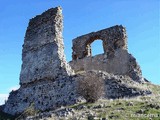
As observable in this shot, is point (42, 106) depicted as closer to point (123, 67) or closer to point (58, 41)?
point (58, 41)

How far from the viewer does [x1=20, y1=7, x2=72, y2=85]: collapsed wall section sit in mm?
18953

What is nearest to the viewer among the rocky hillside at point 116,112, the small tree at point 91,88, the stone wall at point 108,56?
the rocky hillside at point 116,112

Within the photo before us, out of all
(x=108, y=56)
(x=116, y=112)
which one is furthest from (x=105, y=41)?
(x=116, y=112)

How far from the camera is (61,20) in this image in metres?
20.8

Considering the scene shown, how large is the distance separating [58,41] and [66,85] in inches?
133

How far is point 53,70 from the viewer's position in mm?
18844

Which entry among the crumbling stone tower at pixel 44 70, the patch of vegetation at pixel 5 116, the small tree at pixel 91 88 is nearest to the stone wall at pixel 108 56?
the crumbling stone tower at pixel 44 70

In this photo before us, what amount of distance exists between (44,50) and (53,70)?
1.77 m

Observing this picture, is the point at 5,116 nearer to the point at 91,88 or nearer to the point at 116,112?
the point at 91,88

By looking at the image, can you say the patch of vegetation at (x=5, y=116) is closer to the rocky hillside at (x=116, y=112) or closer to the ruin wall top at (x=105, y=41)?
the rocky hillside at (x=116, y=112)

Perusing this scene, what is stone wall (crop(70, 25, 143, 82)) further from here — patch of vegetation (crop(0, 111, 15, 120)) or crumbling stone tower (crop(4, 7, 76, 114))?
patch of vegetation (crop(0, 111, 15, 120))

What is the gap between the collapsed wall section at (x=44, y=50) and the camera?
1895 centimetres

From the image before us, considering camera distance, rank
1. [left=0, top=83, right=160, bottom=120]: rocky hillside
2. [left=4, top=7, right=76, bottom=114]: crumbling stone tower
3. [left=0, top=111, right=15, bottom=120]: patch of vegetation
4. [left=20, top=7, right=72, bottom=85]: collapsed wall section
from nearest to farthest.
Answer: [left=0, top=83, right=160, bottom=120]: rocky hillside < [left=0, top=111, right=15, bottom=120]: patch of vegetation < [left=4, top=7, right=76, bottom=114]: crumbling stone tower < [left=20, top=7, right=72, bottom=85]: collapsed wall section

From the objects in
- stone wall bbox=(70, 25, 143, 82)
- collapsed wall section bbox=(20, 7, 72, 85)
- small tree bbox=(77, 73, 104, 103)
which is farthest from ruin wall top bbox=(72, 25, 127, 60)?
small tree bbox=(77, 73, 104, 103)
